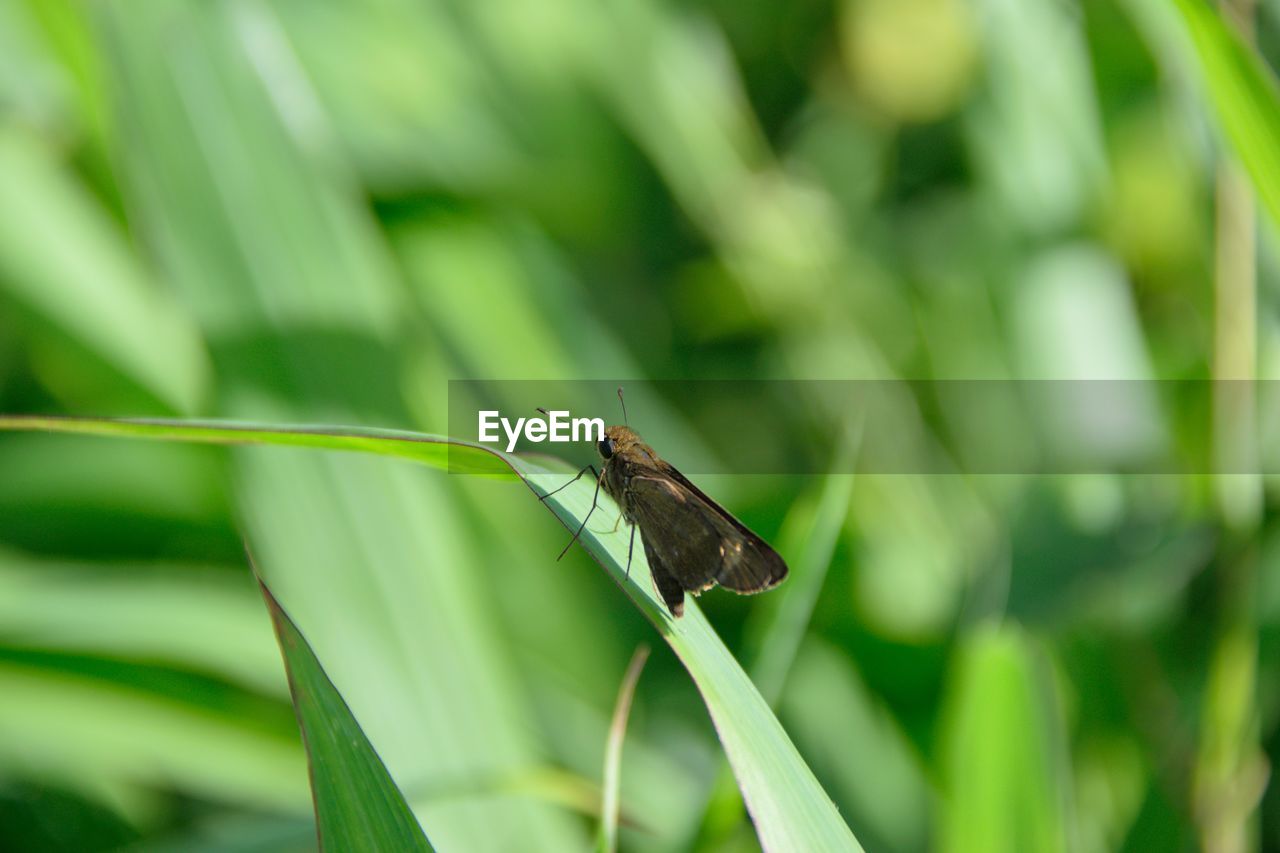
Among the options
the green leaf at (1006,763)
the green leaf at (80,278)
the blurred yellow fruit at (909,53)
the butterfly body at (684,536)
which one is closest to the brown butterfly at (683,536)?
the butterfly body at (684,536)

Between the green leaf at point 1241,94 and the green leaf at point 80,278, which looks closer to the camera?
the green leaf at point 1241,94

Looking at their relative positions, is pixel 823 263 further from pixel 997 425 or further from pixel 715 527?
pixel 715 527

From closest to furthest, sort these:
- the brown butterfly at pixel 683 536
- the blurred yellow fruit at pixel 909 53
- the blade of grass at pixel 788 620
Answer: the brown butterfly at pixel 683 536, the blade of grass at pixel 788 620, the blurred yellow fruit at pixel 909 53

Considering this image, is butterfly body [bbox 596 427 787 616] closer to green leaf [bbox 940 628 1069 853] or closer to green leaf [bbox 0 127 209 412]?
green leaf [bbox 940 628 1069 853]

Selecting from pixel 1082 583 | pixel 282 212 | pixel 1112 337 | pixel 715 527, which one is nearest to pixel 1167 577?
pixel 1082 583

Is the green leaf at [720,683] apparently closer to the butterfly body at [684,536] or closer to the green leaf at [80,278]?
the butterfly body at [684,536]

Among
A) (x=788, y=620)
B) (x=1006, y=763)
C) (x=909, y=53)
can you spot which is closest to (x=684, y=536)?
(x=788, y=620)
